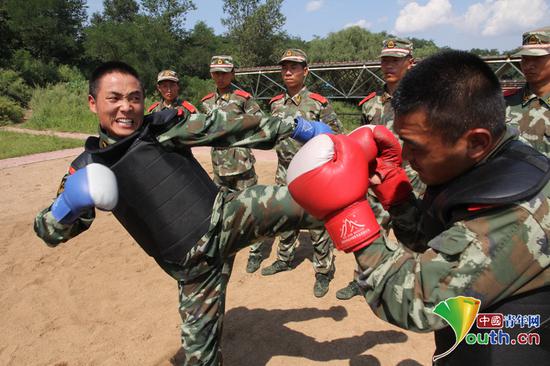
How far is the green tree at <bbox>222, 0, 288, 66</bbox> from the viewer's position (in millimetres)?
28141

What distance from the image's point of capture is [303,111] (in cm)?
421

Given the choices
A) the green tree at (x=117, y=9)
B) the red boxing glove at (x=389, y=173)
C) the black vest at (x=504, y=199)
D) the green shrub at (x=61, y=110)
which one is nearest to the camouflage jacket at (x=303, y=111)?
the red boxing glove at (x=389, y=173)

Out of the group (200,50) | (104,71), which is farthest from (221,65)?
(200,50)

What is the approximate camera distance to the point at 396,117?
1204 millimetres

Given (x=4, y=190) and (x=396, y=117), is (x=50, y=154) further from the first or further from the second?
(x=396, y=117)

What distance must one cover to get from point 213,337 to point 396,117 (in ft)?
5.41

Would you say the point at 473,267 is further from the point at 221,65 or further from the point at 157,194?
the point at 221,65

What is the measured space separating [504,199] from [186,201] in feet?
5.06

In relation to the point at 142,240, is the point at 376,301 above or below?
above

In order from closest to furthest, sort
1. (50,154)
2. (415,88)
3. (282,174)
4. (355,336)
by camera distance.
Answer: (415,88) < (355,336) < (282,174) < (50,154)

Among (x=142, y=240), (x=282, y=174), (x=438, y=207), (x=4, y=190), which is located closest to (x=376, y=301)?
(x=438, y=207)

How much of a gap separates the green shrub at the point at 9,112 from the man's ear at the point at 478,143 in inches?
703

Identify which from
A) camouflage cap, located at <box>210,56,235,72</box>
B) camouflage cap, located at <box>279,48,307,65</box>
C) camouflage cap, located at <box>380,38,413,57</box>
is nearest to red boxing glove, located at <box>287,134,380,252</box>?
camouflage cap, located at <box>380,38,413,57</box>

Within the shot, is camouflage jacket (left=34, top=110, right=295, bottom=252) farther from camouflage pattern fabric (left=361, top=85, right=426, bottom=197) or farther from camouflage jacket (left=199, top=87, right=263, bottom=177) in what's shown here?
camouflage jacket (left=199, top=87, right=263, bottom=177)
